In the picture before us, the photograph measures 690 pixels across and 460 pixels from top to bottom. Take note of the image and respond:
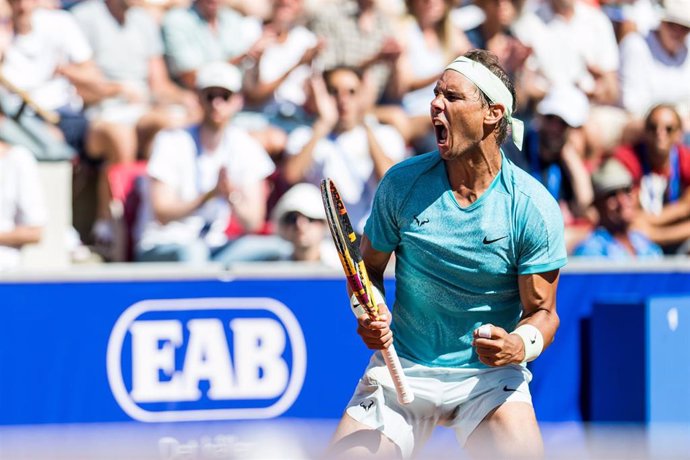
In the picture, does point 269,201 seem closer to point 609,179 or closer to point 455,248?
point 609,179

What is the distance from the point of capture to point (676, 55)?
31.5 ft

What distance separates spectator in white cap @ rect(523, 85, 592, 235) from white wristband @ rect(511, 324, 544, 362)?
4.24 metres

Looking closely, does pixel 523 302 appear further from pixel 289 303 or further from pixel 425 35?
pixel 425 35

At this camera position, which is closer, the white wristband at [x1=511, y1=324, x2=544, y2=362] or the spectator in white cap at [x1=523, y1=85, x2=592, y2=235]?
→ the white wristband at [x1=511, y1=324, x2=544, y2=362]

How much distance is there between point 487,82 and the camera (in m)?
4.32

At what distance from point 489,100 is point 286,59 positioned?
4261mm

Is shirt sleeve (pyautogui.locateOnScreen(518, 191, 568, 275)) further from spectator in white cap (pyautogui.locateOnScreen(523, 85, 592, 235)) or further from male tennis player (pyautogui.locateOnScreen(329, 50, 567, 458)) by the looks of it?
spectator in white cap (pyautogui.locateOnScreen(523, 85, 592, 235))

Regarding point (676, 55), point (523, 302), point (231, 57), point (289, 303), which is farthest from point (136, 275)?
point (676, 55)

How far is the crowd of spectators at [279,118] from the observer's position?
7605 millimetres

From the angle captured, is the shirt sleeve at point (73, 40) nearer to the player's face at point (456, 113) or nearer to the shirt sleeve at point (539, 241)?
the player's face at point (456, 113)

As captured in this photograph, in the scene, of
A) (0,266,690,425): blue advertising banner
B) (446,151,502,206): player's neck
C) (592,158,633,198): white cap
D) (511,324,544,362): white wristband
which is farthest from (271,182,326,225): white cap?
(511,324,544,362): white wristband

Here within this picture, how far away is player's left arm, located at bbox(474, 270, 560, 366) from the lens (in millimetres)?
4070

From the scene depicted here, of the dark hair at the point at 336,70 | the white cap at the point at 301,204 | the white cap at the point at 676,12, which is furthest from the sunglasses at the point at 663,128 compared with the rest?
the white cap at the point at 301,204

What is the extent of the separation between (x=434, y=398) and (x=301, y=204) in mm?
3141
